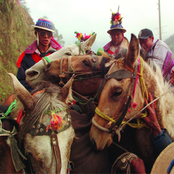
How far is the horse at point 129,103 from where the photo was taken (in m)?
1.60

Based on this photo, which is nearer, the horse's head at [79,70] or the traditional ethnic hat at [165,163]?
the traditional ethnic hat at [165,163]

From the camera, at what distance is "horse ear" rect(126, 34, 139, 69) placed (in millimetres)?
1444

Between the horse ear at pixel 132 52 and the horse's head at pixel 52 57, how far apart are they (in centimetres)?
119

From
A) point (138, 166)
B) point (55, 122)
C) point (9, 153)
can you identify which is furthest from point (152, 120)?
point (9, 153)

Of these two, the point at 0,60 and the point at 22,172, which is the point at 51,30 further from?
the point at 0,60

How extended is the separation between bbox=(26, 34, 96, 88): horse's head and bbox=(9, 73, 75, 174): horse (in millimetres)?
745

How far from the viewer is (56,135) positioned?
129 centimetres

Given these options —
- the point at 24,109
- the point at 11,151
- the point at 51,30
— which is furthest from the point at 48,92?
the point at 51,30

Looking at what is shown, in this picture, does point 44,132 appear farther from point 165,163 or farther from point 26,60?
point 26,60

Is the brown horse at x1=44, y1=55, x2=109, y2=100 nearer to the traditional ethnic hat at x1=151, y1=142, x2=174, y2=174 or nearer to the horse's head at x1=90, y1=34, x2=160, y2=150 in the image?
the horse's head at x1=90, y1=34, x2=160, y2=150

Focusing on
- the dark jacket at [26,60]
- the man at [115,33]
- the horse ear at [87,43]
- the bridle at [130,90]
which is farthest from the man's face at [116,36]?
the bridle at [130,90]

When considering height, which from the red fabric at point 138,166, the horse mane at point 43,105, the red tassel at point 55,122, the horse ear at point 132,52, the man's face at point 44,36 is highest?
the man's face at point 44,36

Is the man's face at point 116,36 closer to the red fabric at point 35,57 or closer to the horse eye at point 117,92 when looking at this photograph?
the red fabric at point 35,57

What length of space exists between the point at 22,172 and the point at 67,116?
2.55ft
